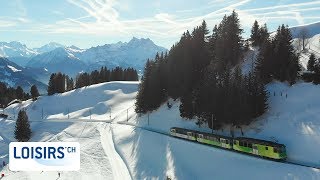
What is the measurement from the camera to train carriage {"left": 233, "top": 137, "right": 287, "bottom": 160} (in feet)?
197

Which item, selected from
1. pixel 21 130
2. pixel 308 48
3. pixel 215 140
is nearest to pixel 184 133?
pixel 215 140

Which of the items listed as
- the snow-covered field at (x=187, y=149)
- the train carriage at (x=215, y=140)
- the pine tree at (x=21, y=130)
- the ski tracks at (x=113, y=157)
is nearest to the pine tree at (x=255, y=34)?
the snow-covered field at (x=187, y=149)

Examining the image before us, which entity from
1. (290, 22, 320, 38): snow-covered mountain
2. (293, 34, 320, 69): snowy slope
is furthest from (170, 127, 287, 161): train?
(290, 22, 320, 38): snow-covered mountain

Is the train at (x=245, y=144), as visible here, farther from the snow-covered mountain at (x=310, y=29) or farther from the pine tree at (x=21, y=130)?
the snow-covered mountain at (x=310, y=29)

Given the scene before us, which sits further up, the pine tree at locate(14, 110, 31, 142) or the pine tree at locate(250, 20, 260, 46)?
the pine tree at locate(250, 20, 260, 46)

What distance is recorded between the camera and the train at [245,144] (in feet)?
198

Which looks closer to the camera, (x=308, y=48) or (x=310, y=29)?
(x=308, y=48)

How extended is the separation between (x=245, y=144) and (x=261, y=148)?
157 inches

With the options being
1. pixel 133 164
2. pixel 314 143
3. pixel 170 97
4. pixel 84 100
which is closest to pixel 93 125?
pixel 170 97

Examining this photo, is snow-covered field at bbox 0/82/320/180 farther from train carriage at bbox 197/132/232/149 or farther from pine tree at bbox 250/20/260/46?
pine tree at bbox 250/20/260/46

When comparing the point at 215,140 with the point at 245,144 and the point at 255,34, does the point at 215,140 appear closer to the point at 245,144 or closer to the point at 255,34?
the point at 245,144

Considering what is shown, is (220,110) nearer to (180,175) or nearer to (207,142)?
(207,142)

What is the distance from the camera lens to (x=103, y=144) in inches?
3750

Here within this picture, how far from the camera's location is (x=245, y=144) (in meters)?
66.4
